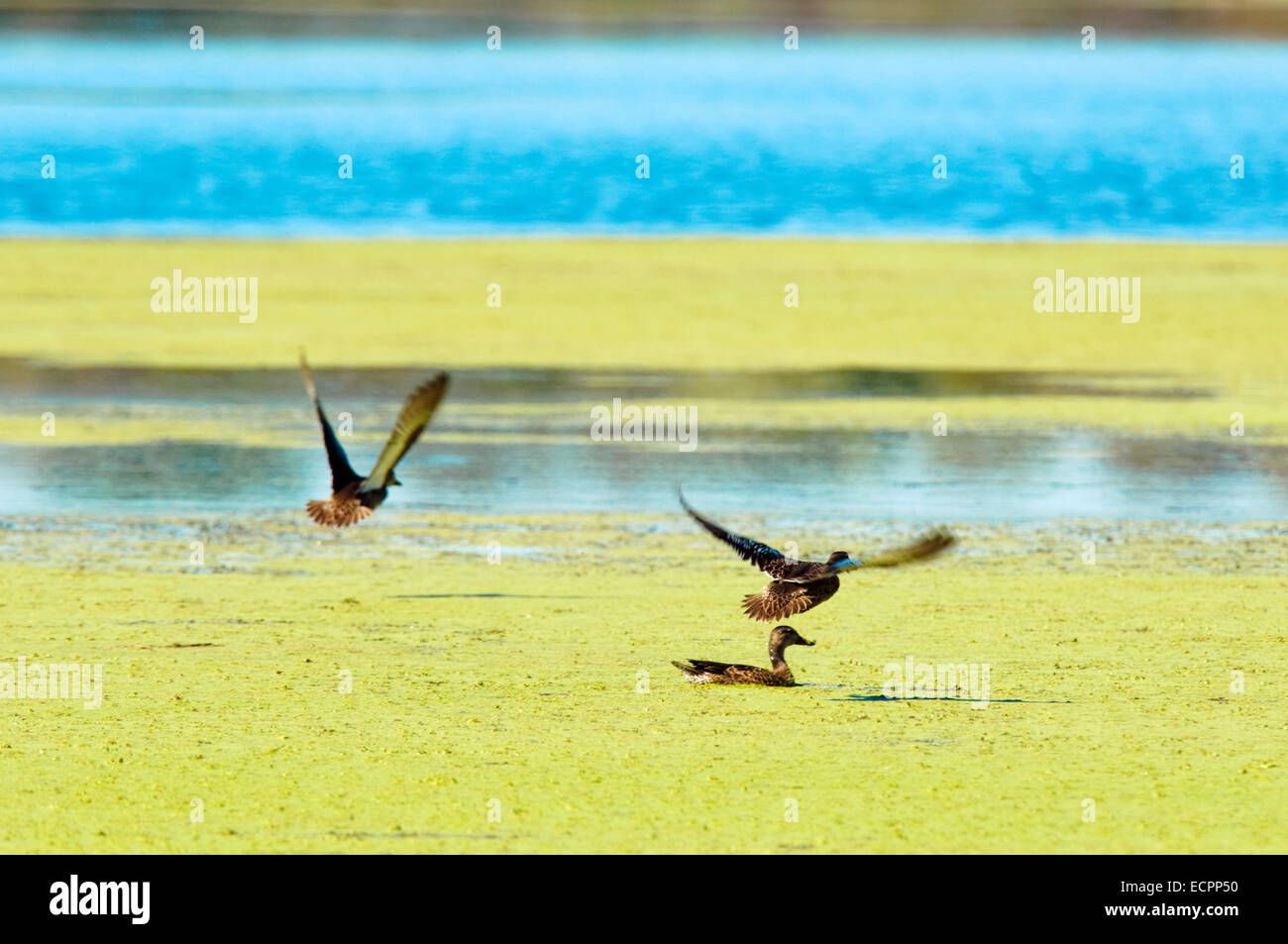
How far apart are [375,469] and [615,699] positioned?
1.72m

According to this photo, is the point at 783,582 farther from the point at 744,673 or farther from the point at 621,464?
the point at 621,464

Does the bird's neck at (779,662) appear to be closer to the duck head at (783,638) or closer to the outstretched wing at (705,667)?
the duck head at (783,638)

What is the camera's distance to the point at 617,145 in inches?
2805

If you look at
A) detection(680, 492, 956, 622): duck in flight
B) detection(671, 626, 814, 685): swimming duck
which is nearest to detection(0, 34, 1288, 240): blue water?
detection(671, 626, 814, 685): swimming duck

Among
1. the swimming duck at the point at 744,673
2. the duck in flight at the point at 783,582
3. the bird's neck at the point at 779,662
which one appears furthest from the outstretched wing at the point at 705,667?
the duck in flight at the point at 783,582

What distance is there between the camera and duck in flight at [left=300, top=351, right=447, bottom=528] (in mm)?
10719

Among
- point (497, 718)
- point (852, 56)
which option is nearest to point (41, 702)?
point (497, 718)

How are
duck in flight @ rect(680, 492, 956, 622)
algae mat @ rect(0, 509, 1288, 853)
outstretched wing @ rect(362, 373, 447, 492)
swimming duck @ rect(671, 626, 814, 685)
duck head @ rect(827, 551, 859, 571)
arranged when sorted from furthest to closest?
swimming duck @ rect(671, 626, 814, 685) < outstretched wing @ rect(362, 373, 447, 492) < duck in flight @ rect(680, 492, 956, 622) < duck head @ rect(827, 551, 859, 571) < algae mat @ rect(0, 509, 1288, 853)

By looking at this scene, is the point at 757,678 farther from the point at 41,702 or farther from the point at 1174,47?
the point at 1174,47

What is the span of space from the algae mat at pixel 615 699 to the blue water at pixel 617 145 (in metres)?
29.1

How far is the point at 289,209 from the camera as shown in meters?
49.5

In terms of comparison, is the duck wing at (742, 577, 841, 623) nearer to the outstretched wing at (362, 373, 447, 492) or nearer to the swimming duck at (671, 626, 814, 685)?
the swimming duck at (671, 626, 814, 685)

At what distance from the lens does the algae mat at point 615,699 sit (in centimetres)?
884

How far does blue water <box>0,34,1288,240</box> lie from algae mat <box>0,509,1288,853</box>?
95.4 feet
